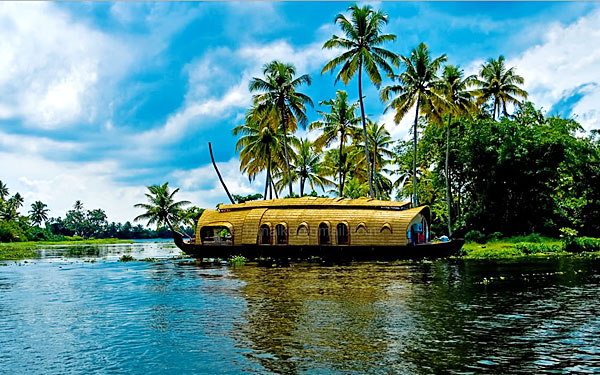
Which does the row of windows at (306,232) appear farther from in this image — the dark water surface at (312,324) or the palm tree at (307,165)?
the palm tree at (307,165)

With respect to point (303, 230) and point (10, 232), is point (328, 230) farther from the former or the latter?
point (10, 232)

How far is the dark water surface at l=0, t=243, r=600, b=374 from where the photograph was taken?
7.82m

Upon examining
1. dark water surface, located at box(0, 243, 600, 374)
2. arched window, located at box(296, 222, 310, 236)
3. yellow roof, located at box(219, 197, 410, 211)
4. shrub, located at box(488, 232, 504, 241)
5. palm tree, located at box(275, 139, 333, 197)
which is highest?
palm tree, located at box(275, 139, 333, 197)

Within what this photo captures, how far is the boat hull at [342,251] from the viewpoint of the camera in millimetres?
25172

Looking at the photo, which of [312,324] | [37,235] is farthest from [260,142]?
[37,235]

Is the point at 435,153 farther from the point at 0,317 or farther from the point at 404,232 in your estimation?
the point at 0,317

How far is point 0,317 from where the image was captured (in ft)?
40.1

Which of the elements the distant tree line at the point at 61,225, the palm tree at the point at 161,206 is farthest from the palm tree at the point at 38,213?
the palm tree at the point at 161,206

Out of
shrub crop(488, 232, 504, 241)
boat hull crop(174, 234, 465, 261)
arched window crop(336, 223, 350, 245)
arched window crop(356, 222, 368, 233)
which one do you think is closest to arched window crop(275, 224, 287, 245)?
boat hull crop(174, 234, 465, 261)

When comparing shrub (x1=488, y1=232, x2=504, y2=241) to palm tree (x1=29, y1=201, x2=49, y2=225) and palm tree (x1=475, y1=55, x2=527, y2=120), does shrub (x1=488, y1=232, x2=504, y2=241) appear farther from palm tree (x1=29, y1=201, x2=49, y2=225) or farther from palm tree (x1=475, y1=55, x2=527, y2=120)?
palm tree (x1=29, y1=201, x2=49, y2=225)

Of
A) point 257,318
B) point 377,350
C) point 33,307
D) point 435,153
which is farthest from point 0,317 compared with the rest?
point 435,153

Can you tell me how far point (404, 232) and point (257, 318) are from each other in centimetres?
1545

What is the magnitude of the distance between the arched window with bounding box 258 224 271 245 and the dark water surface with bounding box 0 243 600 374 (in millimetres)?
8610

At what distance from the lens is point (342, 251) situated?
26.0 m
